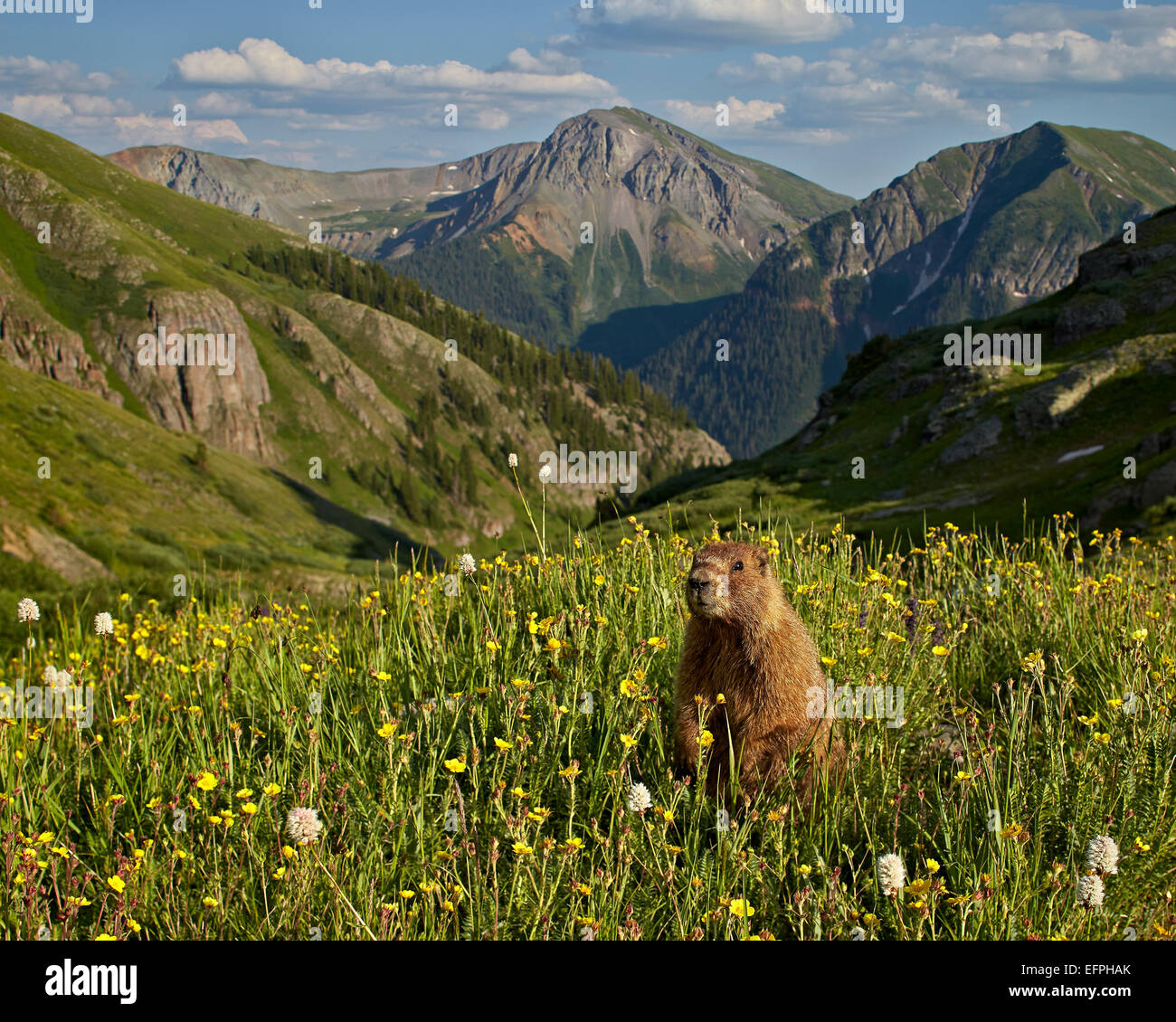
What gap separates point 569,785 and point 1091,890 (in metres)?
2.33

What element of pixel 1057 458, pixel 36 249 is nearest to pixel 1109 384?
pixel 1057 458

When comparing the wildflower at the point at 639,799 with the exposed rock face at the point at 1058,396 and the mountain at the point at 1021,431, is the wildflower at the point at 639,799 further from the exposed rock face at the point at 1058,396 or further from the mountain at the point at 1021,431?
the exposed rock face at the point at 1058,396

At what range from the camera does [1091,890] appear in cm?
299

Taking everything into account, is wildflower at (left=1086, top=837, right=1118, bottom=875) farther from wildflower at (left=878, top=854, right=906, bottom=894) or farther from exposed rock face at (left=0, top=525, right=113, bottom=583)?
exposed rock face at (left=0, top=525, right=113, bottom=583)

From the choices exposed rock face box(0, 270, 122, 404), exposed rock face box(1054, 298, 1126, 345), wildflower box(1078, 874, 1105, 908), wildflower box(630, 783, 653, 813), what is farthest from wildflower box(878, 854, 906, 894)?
exposed rock face box(0, 270, 122, 404)

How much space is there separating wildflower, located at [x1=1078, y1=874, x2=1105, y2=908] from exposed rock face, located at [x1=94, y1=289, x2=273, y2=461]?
166942mm

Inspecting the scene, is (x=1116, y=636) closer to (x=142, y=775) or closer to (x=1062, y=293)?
(x=142, y=775)

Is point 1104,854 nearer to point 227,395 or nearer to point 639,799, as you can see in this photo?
point 639,799

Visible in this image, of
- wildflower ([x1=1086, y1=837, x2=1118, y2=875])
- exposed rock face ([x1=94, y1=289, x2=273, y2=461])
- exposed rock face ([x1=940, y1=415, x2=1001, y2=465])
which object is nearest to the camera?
wildflower ([x1=1086, y1=837, x2=1118, y2=875])

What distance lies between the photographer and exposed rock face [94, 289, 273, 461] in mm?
153125

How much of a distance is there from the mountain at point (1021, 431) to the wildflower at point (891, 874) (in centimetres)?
2517

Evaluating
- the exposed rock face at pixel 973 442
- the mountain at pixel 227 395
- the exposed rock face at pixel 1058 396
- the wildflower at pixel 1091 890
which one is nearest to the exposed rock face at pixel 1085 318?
the exposed rock face at pixel 1058 396

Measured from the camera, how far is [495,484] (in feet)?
647

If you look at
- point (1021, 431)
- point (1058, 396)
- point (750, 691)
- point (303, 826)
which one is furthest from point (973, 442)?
point (303, 826)
